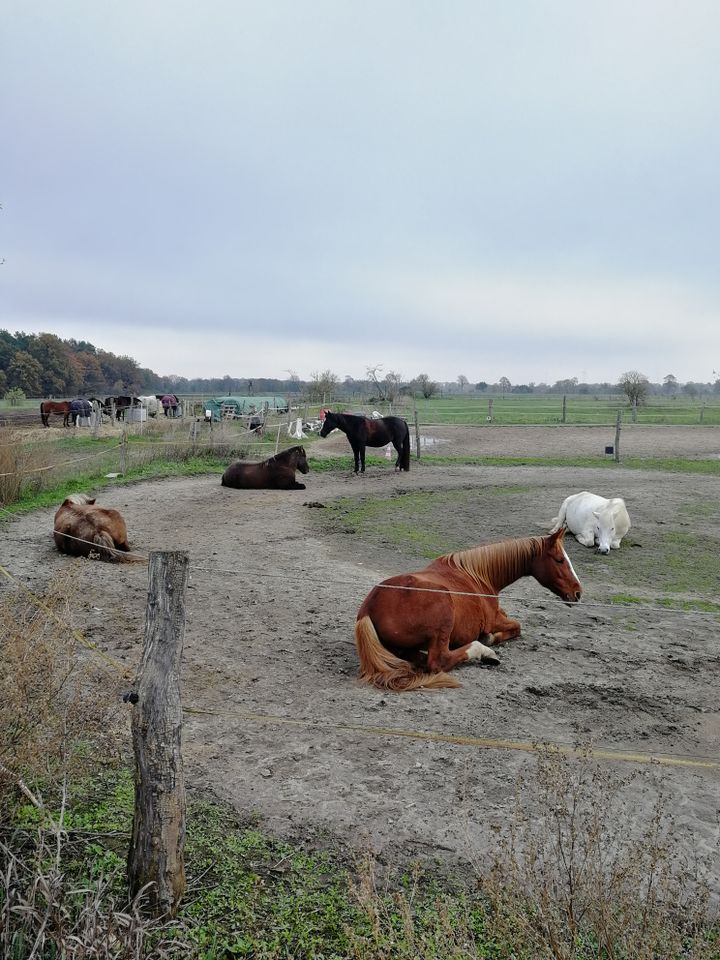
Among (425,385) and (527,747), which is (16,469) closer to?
(527,747)

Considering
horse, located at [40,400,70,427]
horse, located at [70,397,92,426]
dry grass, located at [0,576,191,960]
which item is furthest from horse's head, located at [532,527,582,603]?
horse, located at [70,397,92,426]

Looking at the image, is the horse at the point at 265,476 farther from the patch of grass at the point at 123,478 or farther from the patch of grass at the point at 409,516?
the patch of grass at the point at 123,478

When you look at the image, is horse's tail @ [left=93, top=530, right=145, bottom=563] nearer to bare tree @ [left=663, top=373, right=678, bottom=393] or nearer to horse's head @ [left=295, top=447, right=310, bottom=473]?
horse's head @ [left=295, top=447, right=310, bottom=473]

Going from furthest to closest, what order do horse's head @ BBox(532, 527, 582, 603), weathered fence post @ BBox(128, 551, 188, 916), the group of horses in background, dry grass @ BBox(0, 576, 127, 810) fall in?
the group of horses in background → horse's head @ BBox(532, 527, 582, 603) → dry grass @ BBox(0, 576, 127, 810) → weathered fence post @ BBox(128, 551, 188, 916)

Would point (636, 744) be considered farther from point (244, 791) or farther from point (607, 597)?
point (607, 597)

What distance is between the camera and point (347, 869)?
2865 mm

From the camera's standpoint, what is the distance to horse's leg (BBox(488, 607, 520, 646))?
17.9 feet

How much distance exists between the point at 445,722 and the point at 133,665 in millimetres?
2317

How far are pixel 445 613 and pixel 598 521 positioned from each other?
4.98m

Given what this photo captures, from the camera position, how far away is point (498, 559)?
554 centimetres

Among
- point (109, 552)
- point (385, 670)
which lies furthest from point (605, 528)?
point (109, 552)

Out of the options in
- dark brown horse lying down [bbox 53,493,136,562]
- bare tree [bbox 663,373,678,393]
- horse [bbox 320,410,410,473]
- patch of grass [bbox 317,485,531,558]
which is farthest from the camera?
bare tree [bbox 663,373,678,393]

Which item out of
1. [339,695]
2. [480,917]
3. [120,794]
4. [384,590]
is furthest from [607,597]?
[120,794]

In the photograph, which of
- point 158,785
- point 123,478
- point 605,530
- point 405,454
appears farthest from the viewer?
point 405,454
